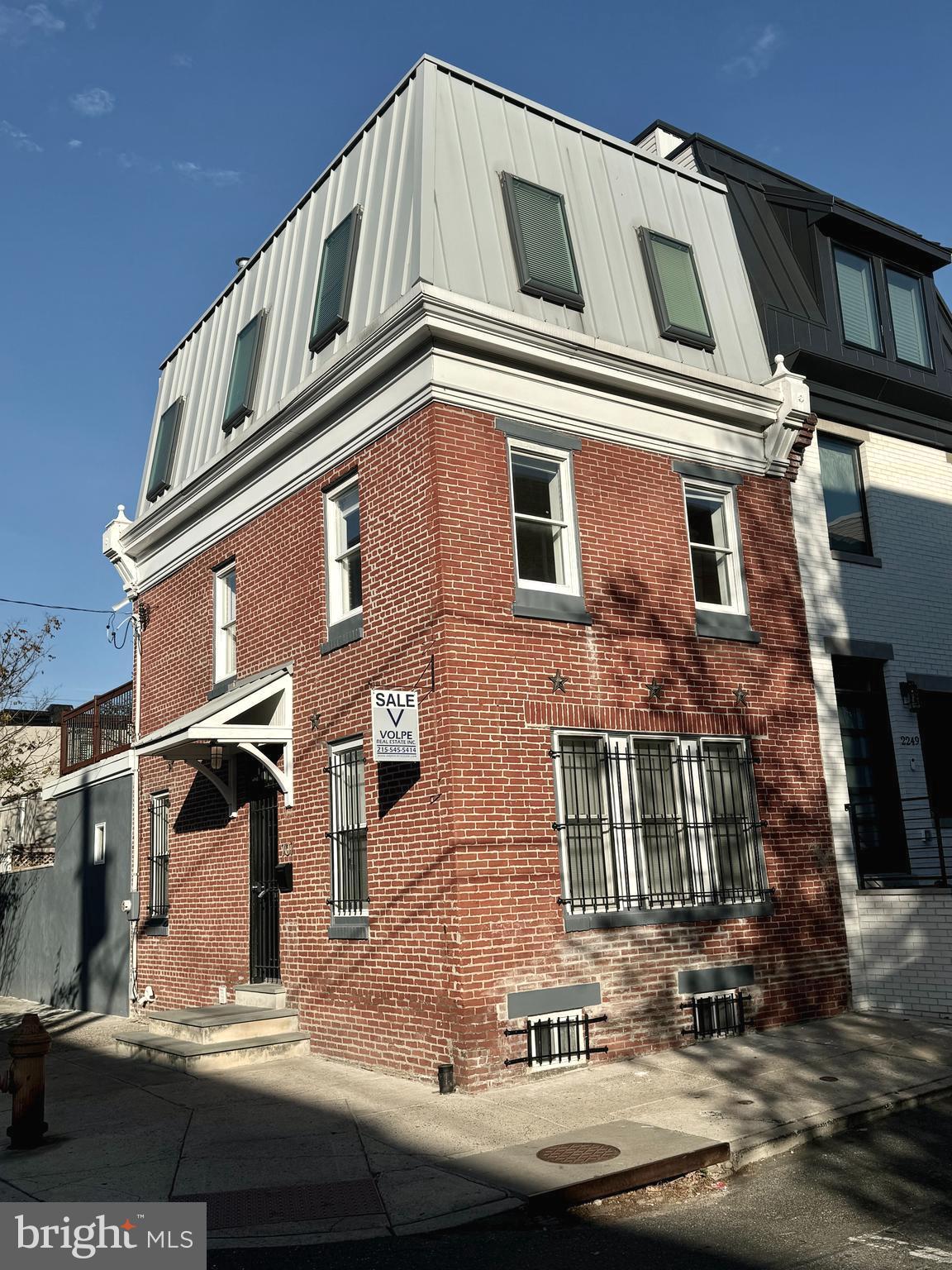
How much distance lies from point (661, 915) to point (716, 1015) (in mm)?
1349

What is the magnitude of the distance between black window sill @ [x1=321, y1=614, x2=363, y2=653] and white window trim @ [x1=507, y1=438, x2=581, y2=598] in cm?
188

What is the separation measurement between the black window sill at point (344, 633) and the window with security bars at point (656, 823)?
2.49 metres

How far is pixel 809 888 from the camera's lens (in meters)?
13.2

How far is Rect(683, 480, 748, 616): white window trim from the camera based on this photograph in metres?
13.4

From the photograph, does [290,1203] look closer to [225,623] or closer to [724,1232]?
[724,1232]

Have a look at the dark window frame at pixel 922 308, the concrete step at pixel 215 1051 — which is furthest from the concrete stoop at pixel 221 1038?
the dark window frame at pixel 922 308

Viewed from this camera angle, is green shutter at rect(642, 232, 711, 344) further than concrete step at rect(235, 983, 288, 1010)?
Yes

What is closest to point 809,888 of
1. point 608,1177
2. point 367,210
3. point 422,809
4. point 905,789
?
point 905,789

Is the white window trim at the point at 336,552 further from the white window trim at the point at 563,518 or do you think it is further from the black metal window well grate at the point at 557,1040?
the black metal window well grate at the point at 557,1040

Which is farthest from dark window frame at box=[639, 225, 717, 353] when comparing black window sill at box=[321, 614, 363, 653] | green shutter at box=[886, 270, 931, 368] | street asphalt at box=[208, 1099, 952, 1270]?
street asphalt at box=[208, 1099, 952, 1270]

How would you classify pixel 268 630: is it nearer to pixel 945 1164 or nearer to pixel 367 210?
pixel 367 210

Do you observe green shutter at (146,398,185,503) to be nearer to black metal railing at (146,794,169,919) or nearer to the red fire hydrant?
black metal railing at (146,794,169,919)

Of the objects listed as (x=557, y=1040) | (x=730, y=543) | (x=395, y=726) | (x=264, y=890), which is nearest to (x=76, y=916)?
(x=264, y=890)

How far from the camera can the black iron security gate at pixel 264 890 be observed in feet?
44.8
